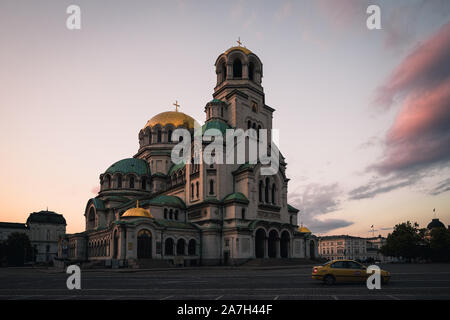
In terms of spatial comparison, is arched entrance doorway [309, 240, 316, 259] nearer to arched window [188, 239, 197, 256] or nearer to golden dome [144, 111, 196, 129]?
arched window [188, 239, 197, 256]

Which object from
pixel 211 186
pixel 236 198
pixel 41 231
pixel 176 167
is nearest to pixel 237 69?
pixel 176 167

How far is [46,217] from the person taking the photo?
117 meters

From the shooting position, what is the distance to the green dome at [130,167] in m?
73.2

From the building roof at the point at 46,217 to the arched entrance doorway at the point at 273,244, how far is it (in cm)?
8272

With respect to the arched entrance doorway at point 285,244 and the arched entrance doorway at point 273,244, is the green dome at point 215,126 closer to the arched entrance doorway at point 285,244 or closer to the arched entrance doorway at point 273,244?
the arched entrance doorway at point 273,244

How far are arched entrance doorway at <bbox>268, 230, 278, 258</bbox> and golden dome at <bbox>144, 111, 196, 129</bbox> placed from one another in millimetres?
31316

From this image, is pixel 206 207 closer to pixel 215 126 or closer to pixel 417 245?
pixel 215 126

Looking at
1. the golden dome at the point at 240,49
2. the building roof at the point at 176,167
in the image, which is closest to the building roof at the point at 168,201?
the building roof at the point at 176,167

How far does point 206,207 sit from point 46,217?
80.6 meters

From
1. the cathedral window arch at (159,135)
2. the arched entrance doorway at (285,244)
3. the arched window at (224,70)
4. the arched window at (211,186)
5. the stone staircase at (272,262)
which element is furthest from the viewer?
the cathedral window arch at (159,135)

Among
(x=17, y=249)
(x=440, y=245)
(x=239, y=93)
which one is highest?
(x=239, y=93)

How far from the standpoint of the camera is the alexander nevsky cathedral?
171ft

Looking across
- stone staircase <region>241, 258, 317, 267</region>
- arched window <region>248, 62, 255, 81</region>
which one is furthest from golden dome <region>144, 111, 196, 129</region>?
stone staircase <region>241, 258, 317, 267</region>
